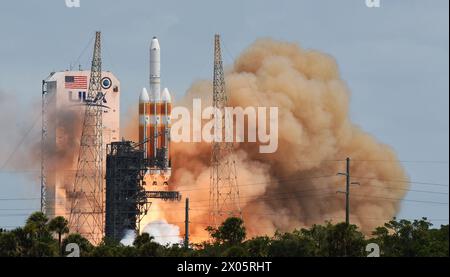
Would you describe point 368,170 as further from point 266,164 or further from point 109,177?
point 109,177

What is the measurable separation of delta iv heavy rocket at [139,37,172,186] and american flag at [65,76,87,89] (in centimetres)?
965

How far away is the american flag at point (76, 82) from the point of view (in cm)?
12788

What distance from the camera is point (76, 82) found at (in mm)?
128500

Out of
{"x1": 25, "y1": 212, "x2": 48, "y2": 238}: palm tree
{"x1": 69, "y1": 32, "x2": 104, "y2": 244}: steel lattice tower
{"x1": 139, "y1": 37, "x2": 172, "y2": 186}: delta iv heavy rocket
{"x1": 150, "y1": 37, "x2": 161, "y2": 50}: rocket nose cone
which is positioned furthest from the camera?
{"x1": 150, "y1": 37, "x2": 161, "y2": 50}: rocket nose cone

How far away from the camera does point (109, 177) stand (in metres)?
107

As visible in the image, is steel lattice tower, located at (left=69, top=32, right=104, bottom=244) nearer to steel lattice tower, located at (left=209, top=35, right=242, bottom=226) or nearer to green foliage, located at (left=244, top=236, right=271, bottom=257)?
steel lattice tower, located at (left=209, top=35, right=242, bottom=226)

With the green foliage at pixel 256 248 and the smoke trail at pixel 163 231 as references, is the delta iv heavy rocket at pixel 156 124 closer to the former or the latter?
the smoke trail at pixel 163 231

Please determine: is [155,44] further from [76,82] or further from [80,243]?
[80,243]

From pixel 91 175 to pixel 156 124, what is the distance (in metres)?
7.78

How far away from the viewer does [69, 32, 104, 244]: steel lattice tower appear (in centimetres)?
11700

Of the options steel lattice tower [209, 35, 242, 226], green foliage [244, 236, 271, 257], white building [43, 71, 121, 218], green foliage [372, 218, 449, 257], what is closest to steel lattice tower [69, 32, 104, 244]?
white building [43, 71, 121, 218]
